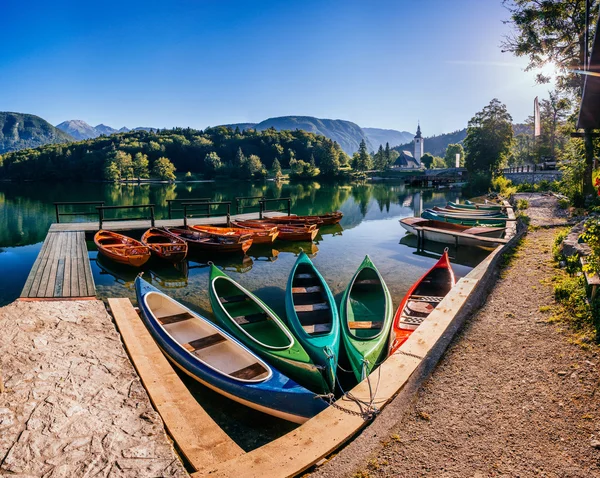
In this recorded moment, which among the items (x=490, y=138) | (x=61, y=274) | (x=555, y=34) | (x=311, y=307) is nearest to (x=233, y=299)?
A: (x=311, y=307)

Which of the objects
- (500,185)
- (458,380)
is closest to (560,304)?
(458,380)

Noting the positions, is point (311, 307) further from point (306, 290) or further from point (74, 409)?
point (74, 409)

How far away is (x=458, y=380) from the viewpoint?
15.6ft

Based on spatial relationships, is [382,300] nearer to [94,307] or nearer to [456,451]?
[456,451]

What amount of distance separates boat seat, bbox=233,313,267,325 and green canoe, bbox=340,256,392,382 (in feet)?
5.63

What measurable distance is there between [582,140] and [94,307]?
2180cm

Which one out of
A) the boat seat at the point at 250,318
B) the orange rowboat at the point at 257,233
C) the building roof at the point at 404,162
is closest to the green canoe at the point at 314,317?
the boat seat at the point at 250,318

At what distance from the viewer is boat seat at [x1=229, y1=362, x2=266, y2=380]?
5730 mm

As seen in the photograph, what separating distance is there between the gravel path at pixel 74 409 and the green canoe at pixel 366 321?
318cm

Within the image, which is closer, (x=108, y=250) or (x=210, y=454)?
(x=210, y=454)

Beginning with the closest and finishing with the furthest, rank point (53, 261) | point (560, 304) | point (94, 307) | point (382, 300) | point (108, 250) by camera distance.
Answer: point (560, 304) < point (94, 307) < point (382, 300) < point (53, 261) < point (108, 250)

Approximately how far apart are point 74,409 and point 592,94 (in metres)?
11.6

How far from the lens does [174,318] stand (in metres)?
8.12

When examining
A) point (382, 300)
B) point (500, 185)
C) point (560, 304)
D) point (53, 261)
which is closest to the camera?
point (560, 304)
